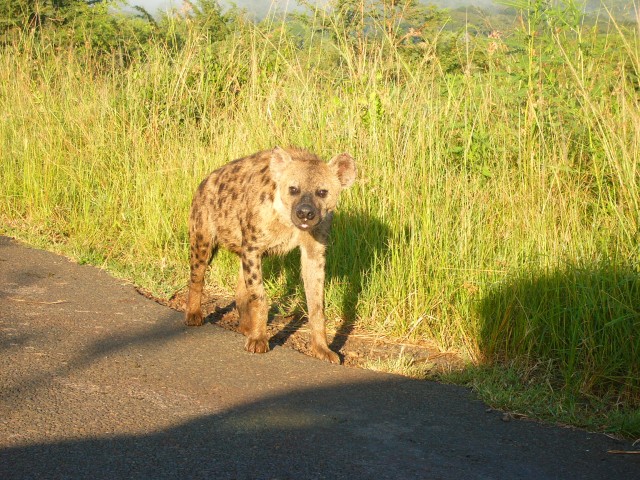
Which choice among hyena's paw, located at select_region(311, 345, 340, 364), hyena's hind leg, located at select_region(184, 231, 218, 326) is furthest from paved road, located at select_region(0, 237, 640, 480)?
hyena's hind leg, located at select_region(184, 231, 218, 326)

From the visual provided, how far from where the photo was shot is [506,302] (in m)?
4.59

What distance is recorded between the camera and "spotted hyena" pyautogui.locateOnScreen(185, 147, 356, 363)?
4.73 meters

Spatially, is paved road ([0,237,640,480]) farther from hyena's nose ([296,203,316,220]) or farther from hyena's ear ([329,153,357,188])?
hyena's ear ([329,153,357,188])

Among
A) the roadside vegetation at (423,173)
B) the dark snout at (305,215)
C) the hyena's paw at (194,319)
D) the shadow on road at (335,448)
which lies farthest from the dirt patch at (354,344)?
the dark snout at (305,215)

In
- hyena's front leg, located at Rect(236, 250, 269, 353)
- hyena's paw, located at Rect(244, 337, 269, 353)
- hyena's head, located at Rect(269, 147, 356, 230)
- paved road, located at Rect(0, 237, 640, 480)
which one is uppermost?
hyena's head, located at Rect(269, 147, 356, 230)

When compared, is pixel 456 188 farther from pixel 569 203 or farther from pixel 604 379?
pixel 604 379

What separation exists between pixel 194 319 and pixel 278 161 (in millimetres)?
1106

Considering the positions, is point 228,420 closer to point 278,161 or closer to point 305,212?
point 305,212

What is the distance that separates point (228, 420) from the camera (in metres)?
3.52

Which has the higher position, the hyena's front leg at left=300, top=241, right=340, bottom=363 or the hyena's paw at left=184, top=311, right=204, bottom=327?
the hyena's front leg at left=300, top=241, right=340, bottom=363

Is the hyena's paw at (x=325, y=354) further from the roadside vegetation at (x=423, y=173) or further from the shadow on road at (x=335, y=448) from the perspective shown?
the shadow on road at (x=335, y=448)

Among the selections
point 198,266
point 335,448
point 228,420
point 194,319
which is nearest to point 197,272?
point 198,266

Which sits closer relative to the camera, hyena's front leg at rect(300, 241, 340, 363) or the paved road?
the paved road

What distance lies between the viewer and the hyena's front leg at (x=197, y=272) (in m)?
5.29
